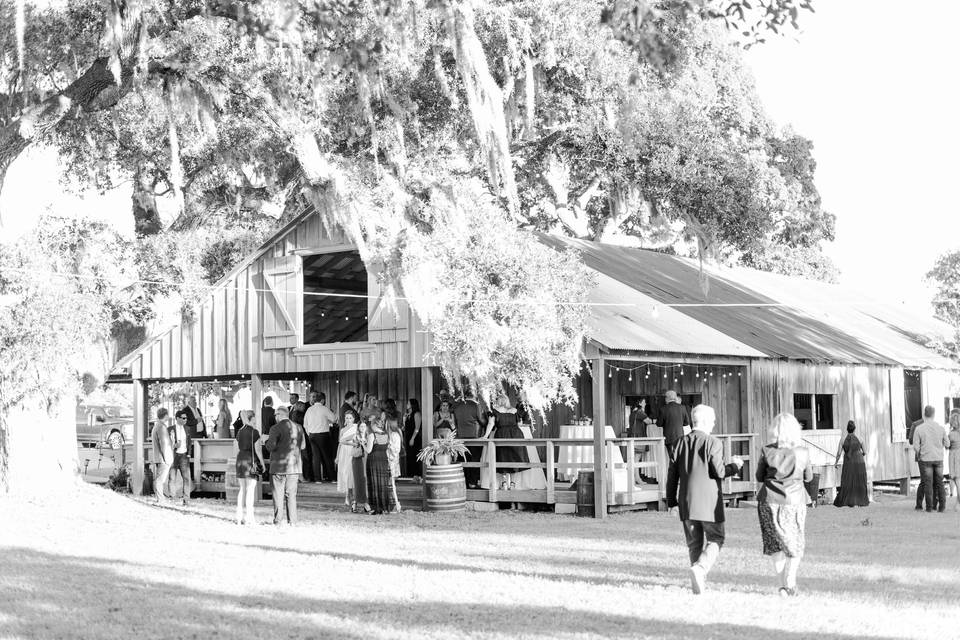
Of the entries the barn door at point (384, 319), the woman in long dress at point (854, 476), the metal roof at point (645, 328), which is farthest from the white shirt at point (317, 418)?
the woman in long dress at point (854, 476)

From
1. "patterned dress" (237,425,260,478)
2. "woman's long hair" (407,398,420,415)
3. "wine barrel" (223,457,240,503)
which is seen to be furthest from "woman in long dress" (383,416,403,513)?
"wine barrel" (223,457,240,503)

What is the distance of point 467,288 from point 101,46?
667cm

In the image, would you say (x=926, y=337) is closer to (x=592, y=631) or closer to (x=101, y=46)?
(x=101, y=46)

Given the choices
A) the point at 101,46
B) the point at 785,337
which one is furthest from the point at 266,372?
the point at 785,337

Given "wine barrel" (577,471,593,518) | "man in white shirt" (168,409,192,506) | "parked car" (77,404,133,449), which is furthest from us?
"parked car" (77,404,133,449)

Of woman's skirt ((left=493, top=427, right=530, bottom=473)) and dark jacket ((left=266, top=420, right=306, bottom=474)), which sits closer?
dark jacket ((left=266, top=420, right=306, bottom=474))

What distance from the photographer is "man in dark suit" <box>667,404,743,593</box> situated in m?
9.27

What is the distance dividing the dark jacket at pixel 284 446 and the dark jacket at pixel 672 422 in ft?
19.8

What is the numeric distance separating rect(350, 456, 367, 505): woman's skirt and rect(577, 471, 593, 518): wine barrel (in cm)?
319

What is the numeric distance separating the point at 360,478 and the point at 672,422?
4842mm

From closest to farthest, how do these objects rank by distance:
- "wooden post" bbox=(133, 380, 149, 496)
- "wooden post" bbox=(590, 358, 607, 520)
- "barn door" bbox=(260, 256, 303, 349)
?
"wooden post" bbox=(590, 358, 607, 520), "barn door" bbox=(260, 256, 303, 349), "wooden post" bbox=(133, 380, 149, 496)

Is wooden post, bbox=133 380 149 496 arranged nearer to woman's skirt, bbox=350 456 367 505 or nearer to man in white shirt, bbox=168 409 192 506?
man in white shirt, bbox=168 409 192 506

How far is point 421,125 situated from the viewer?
2175 centimetres

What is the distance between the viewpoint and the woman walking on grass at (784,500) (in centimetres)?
923
